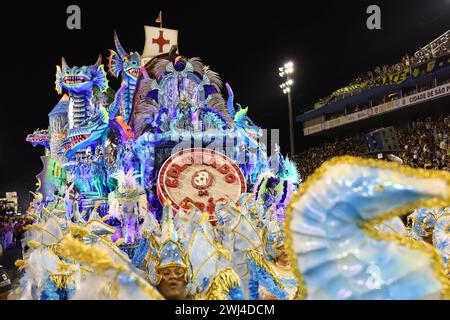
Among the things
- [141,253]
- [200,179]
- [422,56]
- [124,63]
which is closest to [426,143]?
[422,56]

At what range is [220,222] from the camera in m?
8.95

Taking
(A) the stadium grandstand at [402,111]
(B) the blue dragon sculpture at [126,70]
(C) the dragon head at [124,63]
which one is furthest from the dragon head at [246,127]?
(A) the stadium grandstand at [402,111]

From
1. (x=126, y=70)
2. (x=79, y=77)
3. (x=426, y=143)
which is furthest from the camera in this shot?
(x=79, y=77)

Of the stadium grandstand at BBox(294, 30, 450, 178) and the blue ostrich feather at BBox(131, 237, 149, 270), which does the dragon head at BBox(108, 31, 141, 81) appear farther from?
the blue ostrich feather at BBox(131, 237, 149, 270)

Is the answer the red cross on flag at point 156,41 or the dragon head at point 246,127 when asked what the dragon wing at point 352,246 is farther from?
the red cross on flag at point 156,41

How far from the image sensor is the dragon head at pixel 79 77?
65.8 ft

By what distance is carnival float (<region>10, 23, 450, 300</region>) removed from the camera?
1781 mm

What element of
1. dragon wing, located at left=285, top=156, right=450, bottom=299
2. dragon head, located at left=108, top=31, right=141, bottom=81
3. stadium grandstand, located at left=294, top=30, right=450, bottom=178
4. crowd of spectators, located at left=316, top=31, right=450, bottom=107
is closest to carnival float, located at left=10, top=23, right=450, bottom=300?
dragon wing, located at left=285, top=156, right=450, bottom=299

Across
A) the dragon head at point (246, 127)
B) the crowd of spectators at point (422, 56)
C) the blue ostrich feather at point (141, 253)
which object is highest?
the crowd of spectators at point (422, 56)

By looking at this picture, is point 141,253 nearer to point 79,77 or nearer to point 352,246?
point 352,246

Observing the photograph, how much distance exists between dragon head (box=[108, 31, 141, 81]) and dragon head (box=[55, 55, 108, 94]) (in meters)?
0.71

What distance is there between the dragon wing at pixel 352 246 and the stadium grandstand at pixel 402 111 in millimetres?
14827

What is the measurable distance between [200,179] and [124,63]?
319 inches
